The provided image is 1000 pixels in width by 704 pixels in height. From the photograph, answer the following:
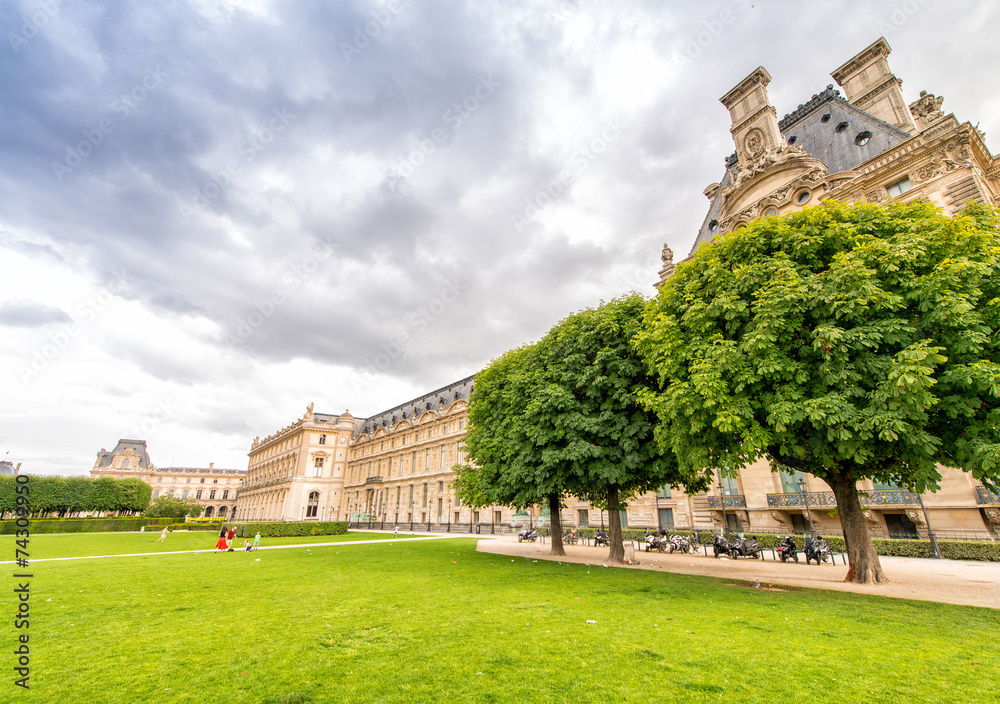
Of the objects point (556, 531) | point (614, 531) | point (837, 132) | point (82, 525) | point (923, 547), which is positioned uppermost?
point (837, 132)

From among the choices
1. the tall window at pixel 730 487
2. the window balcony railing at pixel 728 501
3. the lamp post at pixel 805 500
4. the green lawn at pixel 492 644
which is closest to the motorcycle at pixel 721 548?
the window balcony railing at pixel 728 501

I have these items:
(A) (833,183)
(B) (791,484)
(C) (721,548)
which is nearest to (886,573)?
(C) (721,548)

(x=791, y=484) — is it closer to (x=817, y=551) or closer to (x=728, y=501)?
(x=728, y=501)

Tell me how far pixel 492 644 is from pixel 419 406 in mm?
69454

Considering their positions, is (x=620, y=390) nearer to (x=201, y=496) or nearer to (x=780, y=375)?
(x=780, y=375)

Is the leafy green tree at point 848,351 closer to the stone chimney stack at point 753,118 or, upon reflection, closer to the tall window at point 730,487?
the tall window at point 730,487

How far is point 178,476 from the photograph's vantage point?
129875 mm

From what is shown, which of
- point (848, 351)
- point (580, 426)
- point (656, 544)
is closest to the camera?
point (848, 351)

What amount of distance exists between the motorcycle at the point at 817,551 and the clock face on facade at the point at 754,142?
25.4 meters

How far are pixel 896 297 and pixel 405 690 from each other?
12971mm

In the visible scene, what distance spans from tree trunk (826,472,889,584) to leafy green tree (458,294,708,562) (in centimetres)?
468

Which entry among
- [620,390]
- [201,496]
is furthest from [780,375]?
[201,496]

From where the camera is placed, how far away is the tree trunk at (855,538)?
43.8 feet

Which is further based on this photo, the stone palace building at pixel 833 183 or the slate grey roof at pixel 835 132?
the slate grey roof at pixel 835 132
